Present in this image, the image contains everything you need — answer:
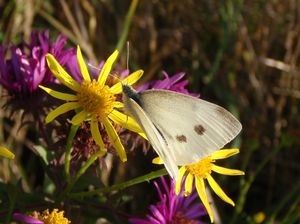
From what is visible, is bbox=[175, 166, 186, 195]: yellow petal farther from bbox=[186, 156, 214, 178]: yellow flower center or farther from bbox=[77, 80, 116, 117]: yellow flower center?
bbox=[77, 80, 116, 117]: yellow flower center

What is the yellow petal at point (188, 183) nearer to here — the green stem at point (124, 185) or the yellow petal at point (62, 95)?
the green stem at point (124, 185)

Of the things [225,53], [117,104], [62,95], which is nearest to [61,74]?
[62,95]

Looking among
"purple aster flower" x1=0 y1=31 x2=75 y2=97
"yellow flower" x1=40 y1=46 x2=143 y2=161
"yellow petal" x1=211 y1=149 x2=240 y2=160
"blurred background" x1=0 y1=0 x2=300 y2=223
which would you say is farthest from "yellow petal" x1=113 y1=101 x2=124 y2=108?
"blurred background" x1=0 y1=0 x2=300 y2=223

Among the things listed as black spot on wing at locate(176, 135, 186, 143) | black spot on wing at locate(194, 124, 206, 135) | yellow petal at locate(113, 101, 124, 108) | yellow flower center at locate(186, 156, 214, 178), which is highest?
yellow petal at locate(113, 101, 124, 108)

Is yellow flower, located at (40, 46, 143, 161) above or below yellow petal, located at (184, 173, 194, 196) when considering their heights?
above

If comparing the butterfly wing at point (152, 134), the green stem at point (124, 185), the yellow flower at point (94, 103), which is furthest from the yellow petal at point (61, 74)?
the green stem at point (124, 185)

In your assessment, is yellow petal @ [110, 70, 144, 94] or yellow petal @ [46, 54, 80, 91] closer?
yellow petal @ [46, 54, 80, 91]

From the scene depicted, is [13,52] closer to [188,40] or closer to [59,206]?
[59,206]

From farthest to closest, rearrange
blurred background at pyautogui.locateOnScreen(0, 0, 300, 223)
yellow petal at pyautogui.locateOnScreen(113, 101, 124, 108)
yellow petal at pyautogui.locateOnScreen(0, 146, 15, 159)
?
1. blurred background at pyautogui.locateOnScreen(0, 0, 300, 223)
2. yellow petal at pyautogui.locateOnScreen(113, 101, 124, 108)
3. yellow petal at pyautogui.locateOnScreen(0, 146, 15, 159)

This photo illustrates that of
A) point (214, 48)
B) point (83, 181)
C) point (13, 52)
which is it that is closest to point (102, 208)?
point (83, 181)

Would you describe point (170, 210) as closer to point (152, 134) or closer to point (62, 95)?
point (152, 134)
